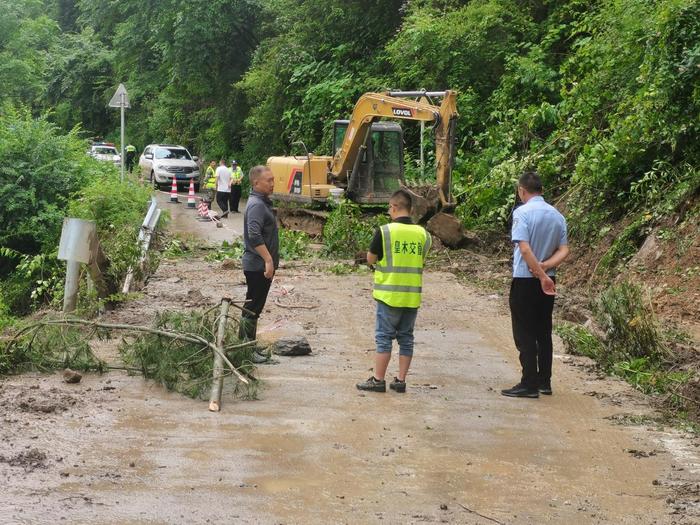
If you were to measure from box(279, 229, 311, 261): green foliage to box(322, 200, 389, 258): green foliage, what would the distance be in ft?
1.39

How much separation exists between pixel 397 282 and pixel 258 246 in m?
1.56

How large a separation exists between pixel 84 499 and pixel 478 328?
7.30 m

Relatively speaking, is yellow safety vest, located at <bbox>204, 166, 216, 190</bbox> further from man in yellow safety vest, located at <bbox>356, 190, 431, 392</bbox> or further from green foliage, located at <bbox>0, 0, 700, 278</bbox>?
man in yellow safety vest, located at <bbox>356, 190, 431, 392</bbox>

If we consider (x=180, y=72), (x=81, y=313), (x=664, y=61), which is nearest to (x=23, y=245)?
(x=81, y=313)

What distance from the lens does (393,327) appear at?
8656 millimetres

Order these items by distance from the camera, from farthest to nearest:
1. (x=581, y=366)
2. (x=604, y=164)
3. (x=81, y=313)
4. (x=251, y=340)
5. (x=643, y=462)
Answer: (x=604, y=164) < (x=81, y=313) < (x=581, y=366) < (x=251, y=340) < (x=643, y=462)

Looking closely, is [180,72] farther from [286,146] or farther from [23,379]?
[23,379]

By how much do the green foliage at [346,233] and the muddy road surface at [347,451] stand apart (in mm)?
7995

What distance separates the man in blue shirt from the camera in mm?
8523

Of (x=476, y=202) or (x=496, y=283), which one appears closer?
(x=496, y=283)

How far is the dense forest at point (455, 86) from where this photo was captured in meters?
15.4

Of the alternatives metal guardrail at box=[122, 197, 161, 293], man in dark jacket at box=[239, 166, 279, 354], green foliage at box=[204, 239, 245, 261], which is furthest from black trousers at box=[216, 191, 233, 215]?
man in dark jacket at box=[239, 166, 279, 354]

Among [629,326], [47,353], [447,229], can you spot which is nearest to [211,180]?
[447,229]

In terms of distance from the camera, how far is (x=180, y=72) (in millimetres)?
38094
